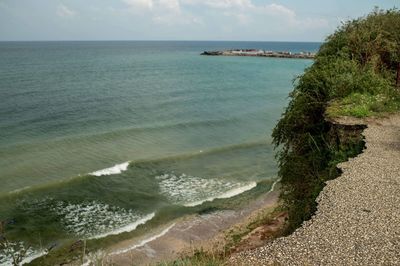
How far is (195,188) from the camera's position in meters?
20.1

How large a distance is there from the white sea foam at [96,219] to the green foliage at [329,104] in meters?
6.80

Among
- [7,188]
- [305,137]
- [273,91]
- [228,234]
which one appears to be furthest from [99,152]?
[273,91]

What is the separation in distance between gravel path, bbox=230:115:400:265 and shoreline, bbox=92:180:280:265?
5.29 meters

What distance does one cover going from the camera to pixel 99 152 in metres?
24.4

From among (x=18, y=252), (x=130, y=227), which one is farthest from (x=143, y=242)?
(x=18, y=252)

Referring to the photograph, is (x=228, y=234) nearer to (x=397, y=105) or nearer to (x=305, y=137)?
(x=305, y=137)

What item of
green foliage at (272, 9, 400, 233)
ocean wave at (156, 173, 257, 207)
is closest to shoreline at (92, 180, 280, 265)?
ocean wave at (156, 173, 257, 207)

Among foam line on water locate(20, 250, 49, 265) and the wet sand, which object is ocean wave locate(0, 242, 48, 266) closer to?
foam line on water locate(20, 250, 49, 265)

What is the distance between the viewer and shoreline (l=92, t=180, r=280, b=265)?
45.9 feet

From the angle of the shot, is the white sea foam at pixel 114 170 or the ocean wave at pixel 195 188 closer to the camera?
the ocean wave at pixel 195 188

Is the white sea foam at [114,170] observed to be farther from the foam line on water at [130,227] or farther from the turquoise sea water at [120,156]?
the foam line on water at [130,227]

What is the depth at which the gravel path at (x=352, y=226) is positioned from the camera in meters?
6.72

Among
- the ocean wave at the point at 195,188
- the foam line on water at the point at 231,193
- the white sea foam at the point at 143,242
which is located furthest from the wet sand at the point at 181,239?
the ocean wave at the point at 195,188

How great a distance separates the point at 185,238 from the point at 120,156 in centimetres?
971
